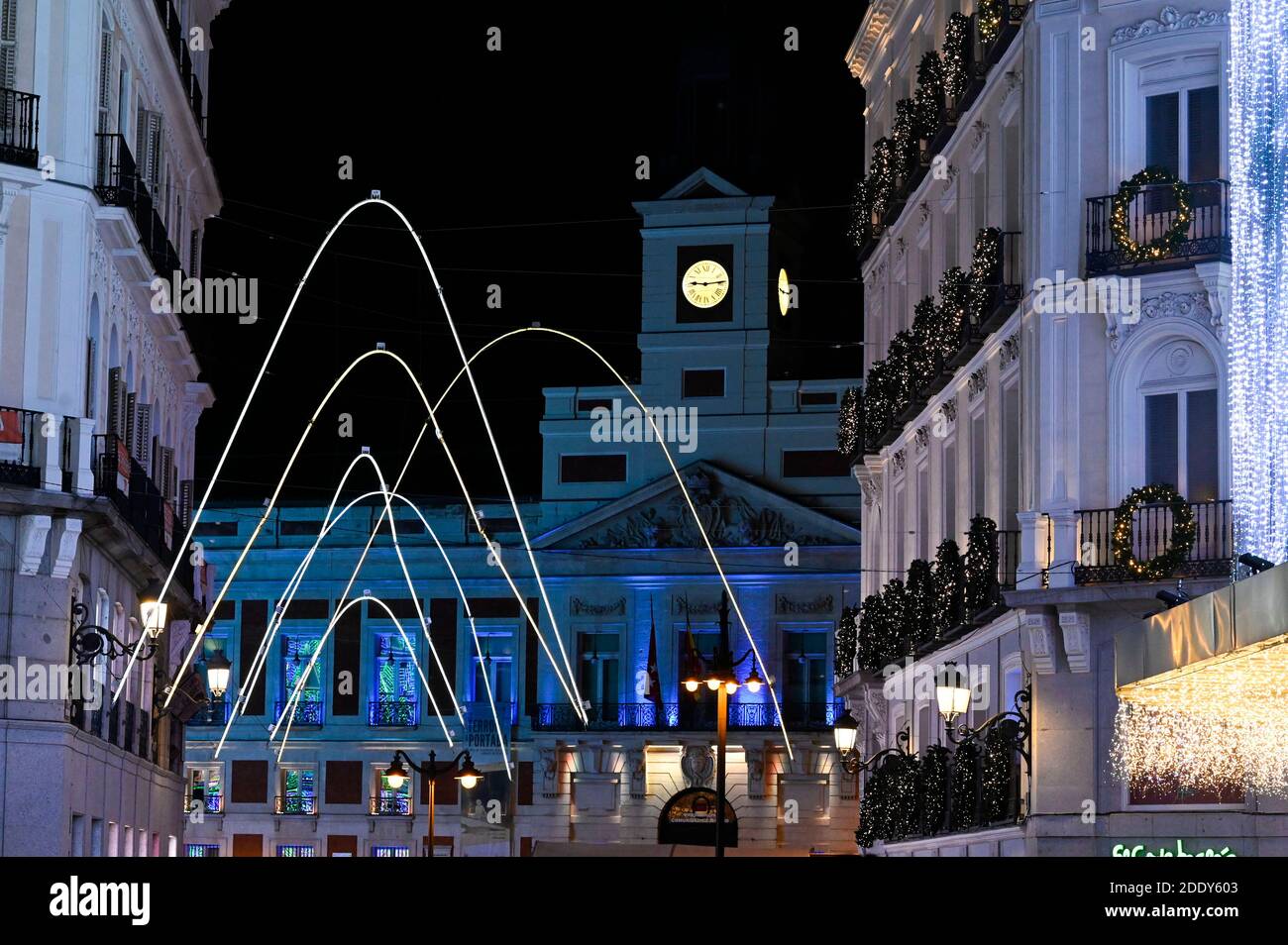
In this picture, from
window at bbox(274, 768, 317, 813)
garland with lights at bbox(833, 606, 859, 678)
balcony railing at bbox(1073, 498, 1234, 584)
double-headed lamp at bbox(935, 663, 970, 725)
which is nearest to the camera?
balcony railing at bbox(1073, 498, 1234, 584)

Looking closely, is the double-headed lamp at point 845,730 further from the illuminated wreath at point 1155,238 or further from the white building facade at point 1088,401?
the illuminated wreath at point 1155,238

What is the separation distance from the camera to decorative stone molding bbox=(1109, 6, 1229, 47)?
28.4 meters

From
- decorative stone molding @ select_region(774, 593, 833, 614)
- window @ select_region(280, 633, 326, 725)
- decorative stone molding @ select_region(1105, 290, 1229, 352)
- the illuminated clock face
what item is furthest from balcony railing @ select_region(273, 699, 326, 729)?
decorative stone molding @ select_region(1105, 290, 1229, 352)

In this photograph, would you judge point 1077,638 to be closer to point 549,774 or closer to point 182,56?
point 182,56

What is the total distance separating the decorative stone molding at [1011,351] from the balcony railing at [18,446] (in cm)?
1303

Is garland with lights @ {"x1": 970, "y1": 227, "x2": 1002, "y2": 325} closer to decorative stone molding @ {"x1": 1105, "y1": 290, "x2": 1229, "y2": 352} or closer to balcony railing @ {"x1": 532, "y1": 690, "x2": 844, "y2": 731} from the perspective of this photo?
decorative stone molding @ {"x1": 1105, "y1": 290, "x2": 1229, "y2": 352}

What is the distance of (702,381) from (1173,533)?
45.2m

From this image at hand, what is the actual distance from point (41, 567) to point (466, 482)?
47.9 m

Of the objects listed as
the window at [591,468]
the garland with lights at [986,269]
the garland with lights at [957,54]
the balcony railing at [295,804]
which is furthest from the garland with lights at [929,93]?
the balcony railing at [295,804]

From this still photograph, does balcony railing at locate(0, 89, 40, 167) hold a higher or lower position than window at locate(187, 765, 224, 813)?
higher

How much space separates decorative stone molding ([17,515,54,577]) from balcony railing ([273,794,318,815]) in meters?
47.1

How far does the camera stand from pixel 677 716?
72625 millimetres

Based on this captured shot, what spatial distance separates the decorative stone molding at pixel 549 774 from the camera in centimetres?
7281
